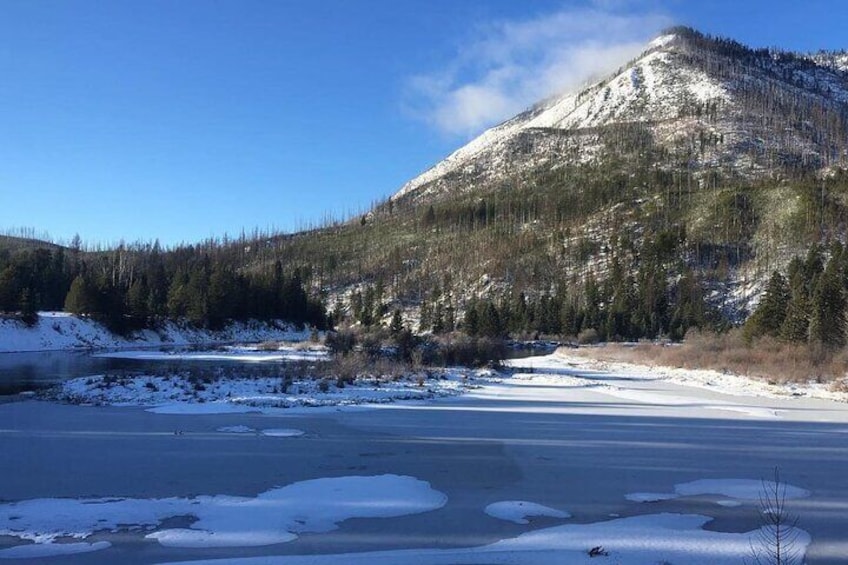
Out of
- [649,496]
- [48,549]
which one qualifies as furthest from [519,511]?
[48,549]

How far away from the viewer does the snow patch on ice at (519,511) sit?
8.15 m

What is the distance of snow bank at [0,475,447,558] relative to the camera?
7148 millimetres

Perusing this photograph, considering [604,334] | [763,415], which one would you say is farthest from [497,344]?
[604,334]

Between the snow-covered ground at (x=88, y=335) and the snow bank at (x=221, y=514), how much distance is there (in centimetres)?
6105

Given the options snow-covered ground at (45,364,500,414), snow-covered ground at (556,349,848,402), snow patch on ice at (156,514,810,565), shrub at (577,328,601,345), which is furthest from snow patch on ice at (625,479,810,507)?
shrub at (577,328,601,345)

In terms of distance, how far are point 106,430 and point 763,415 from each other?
1805 cm

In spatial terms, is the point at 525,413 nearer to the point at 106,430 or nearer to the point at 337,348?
the point at 106,430

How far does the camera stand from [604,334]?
98000 millimetres

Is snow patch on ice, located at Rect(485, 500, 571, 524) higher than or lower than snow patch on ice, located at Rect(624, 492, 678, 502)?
higher

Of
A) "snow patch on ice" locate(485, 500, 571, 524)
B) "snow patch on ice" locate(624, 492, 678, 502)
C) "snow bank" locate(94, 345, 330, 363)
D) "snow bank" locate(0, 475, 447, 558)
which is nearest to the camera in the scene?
"snow bank" locate(0, 475, 447, 558)

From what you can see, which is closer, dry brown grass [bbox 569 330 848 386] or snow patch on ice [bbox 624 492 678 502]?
snow patch on ice [bbox 624 492 678 502]

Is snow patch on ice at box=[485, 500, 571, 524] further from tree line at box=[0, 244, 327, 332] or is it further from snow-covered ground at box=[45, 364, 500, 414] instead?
tree line at box=[0, 244, 327, 332]

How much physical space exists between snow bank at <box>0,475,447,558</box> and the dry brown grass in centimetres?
2675

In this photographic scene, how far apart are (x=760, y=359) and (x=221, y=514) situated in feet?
131
